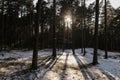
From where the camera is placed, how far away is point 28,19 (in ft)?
171

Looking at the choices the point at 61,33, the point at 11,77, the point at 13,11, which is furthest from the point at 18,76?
the point at 61,33

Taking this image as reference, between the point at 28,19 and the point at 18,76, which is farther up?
the point at 28,19

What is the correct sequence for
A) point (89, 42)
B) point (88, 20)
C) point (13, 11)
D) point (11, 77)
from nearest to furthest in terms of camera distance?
1. point (11, 77)
2. point (13, 11)
3. point (88, 20)
4. point (89, 42)

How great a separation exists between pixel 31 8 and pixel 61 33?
15.0 meters

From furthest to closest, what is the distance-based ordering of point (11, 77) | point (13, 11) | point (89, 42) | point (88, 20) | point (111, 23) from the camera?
point (89, 42) → point (88, 20) → point (111, 23) → point (13, 11) → point (11, 77)

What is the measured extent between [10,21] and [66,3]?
2106 centimetres

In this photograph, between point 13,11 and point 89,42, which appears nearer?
point 13,11

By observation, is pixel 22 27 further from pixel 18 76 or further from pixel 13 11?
pixel 18 76

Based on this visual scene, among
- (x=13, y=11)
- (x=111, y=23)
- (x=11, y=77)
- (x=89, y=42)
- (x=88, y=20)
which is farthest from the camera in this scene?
(x=89, y=42)

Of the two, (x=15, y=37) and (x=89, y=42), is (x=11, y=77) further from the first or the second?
(x=89, y=42)

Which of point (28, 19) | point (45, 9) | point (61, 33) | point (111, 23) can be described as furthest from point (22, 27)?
point (111, 23)

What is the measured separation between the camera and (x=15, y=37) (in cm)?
→ 5184

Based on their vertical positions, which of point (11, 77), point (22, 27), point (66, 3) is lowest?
point (11, 77)

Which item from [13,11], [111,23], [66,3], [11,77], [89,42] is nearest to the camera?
[11,77]
